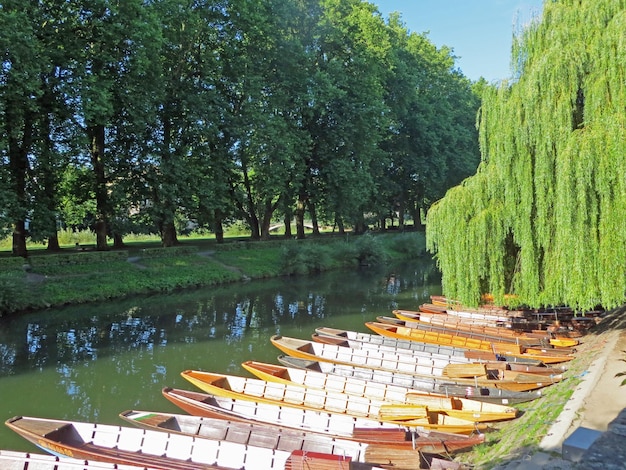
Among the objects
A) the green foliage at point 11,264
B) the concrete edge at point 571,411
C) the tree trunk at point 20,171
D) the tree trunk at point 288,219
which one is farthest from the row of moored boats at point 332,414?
the tree trunk at point 288,219

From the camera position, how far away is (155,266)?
2712cm

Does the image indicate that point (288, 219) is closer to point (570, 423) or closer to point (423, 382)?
point (423, 382)

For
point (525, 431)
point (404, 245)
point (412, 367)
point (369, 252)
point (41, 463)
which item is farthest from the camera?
point (404, 245)

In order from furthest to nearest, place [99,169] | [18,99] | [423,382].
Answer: [99,169] < [18,99] < [423,382]

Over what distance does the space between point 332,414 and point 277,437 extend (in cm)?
114

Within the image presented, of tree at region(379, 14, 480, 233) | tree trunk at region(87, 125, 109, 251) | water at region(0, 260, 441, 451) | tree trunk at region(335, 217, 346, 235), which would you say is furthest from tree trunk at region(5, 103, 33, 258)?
tree at region(379, 14, 480, 233)

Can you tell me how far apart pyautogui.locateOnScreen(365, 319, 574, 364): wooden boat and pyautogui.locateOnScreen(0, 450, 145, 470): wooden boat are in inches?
367

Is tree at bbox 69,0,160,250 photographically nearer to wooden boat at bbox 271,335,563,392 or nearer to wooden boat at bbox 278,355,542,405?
wooden boat at bbox 271,335,563,392

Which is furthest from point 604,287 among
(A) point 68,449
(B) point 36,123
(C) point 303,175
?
(C) point 303,175

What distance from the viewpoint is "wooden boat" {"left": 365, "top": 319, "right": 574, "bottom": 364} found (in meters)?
11.7

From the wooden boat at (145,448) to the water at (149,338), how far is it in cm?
130

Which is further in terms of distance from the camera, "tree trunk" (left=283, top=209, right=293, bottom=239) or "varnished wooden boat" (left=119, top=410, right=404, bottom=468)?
"tree trunk" (left=283, top=209, right=293, bottom=239)

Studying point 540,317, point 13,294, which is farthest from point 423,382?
point 13,294

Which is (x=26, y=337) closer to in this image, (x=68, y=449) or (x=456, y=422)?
(x=68, y=449)
